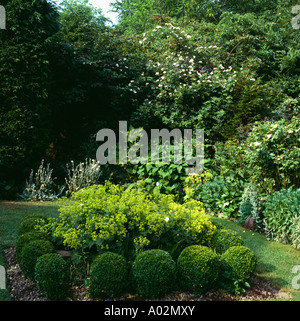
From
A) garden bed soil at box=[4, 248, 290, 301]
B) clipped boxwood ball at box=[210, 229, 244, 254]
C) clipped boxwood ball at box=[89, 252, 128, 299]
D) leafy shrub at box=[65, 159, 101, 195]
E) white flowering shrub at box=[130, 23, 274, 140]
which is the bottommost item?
garden bed soil at box=[4, 248, 290, 301]

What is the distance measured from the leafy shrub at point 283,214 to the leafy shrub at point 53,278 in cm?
337

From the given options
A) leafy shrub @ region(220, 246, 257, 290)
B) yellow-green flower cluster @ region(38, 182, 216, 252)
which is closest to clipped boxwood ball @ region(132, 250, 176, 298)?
yellow-green flower cluster @ region(38, 182, 216, 252)

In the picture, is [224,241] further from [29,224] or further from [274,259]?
[29,224]

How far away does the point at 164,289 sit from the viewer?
3.35 metres

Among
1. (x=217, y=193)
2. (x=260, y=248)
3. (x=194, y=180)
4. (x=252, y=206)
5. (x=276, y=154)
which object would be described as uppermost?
(x=276, y=154)

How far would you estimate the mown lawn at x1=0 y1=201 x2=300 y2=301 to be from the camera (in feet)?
13.4

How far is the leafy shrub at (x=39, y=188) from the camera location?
7.37 metres

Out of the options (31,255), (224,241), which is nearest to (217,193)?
(224,241)

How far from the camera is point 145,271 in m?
→ 3.32

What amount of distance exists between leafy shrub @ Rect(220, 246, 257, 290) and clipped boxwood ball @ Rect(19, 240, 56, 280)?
1772 mm

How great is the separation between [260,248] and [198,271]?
6.52 feet

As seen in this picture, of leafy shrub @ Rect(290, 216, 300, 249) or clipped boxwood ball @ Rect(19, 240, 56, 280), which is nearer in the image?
clipped boxwood ball @ Rect(19, 240, 56, 280)

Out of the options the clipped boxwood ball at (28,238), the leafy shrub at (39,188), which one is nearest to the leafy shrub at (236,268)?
the clipped boxwood ball at (28,238)

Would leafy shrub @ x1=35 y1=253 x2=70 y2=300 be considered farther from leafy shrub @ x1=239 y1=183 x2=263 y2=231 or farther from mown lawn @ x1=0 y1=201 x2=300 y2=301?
leafy shrub @ x1=239 y1=183 x2=263 y2=231
